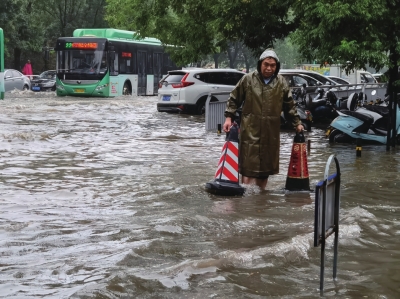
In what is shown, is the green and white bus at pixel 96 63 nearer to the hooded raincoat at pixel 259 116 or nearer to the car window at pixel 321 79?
the car window at pixel 321 79

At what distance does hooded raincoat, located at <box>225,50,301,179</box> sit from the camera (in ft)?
30.5

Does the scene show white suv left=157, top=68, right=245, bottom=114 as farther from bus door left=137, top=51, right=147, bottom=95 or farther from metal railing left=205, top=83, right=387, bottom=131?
bus door left=137, top=51, right=147, bottom=95

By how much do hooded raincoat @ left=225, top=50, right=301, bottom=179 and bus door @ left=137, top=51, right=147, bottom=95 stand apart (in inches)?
1217

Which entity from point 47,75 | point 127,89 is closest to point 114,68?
point 127,89

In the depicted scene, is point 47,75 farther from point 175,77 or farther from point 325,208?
point 325,208

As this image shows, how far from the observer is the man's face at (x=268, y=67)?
30.0ft

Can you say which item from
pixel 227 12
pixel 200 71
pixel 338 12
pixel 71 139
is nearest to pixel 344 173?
pixel 338 12

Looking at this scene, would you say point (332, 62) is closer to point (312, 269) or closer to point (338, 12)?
point (338, 12)

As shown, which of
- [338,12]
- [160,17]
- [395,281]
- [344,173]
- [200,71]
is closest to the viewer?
[395,281]

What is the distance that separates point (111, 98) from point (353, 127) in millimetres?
21659

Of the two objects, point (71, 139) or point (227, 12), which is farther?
point (227, 12)

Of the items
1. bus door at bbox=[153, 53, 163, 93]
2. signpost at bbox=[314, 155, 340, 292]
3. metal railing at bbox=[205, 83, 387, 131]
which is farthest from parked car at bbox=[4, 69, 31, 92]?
signpost at bbox=[314, 155, 340, 292]

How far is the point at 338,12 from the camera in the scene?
14.9 meters

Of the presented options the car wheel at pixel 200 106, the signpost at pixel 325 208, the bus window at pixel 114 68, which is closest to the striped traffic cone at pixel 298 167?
the signpost at pixel 325 208
